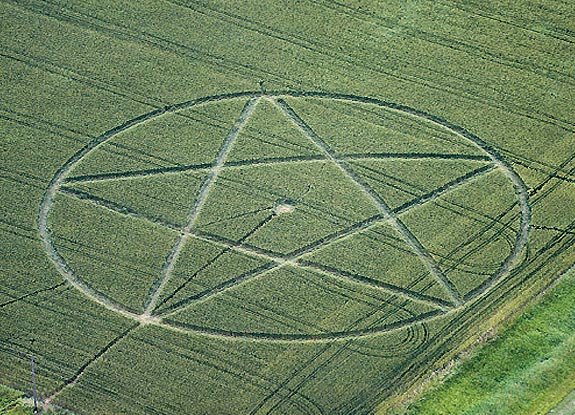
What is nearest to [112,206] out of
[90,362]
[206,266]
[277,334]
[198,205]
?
[198,205]

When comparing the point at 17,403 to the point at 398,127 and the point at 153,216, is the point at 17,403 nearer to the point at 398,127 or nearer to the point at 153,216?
the point at 153,216

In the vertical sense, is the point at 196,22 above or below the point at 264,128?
above

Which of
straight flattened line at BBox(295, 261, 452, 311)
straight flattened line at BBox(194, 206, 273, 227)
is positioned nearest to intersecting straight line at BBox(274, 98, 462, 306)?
straight flattened line at BBox(295, 261, 452, 311)

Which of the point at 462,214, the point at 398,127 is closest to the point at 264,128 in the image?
the point at 398,127

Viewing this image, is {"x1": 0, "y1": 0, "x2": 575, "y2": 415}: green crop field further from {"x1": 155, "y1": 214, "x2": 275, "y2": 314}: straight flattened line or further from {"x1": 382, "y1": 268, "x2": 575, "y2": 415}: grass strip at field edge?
{"x1": 382, "y1": 268, "x2": 575, "y2": 415}: grass strip at field edge

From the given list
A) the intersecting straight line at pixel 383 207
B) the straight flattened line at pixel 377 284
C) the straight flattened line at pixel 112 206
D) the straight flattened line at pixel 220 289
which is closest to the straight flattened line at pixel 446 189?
the intersecting straight line at pixel 383 207

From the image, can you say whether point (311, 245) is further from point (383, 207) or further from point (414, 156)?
point (414, 156)
